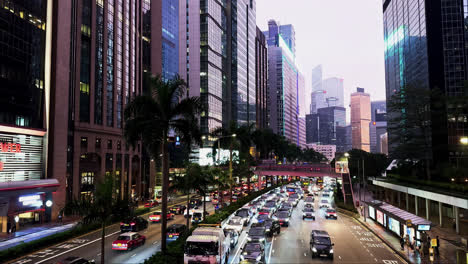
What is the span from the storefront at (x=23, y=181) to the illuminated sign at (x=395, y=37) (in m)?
86.8

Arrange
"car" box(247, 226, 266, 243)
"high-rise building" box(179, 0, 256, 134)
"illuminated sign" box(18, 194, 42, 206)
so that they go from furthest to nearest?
1. "high-rise building" box(179, 0, 256, 134)
2. "illuminated sign" box(18, 194, 42, 206)
3. "car" box(247, 226, 266, 243)

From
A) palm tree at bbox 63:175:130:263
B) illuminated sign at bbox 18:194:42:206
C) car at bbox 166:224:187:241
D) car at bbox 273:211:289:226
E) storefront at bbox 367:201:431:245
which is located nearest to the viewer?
palm tree at bbox 63:175:130:263

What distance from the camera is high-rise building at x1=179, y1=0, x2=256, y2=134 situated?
116m

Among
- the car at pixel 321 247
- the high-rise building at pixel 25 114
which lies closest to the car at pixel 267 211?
the car at pixel 321 247

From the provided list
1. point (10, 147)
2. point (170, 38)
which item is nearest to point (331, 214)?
point (10, 147)

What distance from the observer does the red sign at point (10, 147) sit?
125ft

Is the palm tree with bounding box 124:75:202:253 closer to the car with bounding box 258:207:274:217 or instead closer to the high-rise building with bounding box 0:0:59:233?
the car with bounding box 258:207:274:217

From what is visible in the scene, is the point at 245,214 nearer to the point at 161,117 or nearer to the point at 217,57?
the point at 161,117

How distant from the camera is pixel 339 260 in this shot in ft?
81.1

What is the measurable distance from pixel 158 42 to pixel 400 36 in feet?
210

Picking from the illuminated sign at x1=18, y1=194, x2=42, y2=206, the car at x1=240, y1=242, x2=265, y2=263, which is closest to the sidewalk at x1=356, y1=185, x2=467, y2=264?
the car at x1=240, y1=242, x2=265, y2=263

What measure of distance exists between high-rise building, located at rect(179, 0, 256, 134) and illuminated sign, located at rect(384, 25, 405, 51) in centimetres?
4836

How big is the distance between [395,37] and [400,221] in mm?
81215

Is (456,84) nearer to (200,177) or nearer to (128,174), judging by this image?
(200,177)
